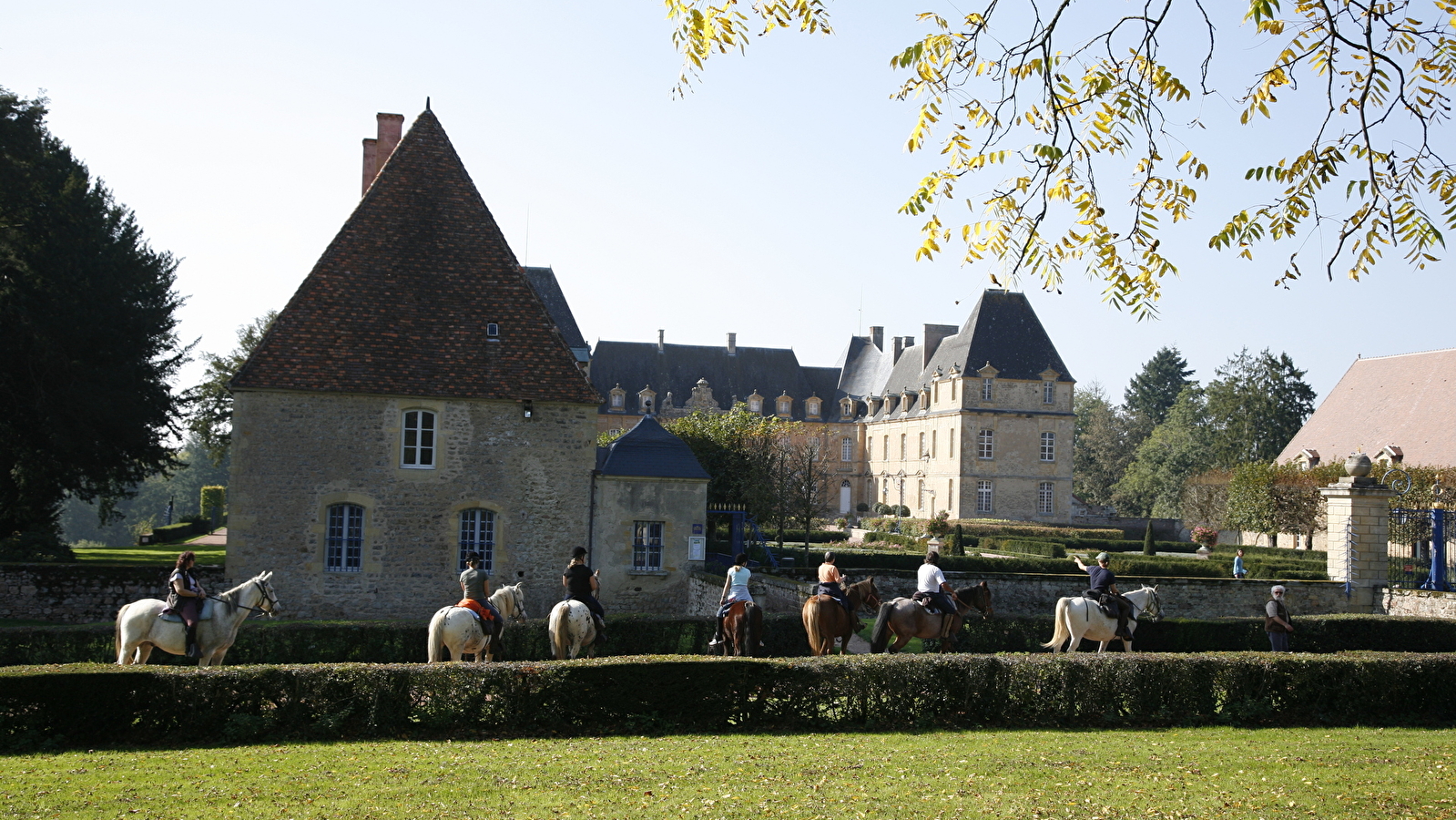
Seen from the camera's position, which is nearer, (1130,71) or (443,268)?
(1130,71)

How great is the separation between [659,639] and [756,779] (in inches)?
266

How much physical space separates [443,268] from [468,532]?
506cm

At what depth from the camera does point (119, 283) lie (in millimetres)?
29109

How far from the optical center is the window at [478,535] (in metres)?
20.8

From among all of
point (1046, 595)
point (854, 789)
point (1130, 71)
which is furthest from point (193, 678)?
point (1046, 595)

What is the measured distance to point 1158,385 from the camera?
318 feet

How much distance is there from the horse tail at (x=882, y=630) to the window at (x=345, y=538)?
10.8 m

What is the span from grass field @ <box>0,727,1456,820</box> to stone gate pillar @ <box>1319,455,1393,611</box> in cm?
1195

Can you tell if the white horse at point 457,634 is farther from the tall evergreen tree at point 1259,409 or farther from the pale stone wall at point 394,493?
the tall evergreen tree at point 1259,409

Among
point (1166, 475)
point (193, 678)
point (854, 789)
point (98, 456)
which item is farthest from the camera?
point (1166, 475)

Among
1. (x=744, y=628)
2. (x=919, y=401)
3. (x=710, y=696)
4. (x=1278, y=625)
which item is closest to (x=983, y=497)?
(x=919, y=401)

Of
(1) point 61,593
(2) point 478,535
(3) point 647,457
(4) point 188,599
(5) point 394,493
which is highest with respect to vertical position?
(3) point 647,457

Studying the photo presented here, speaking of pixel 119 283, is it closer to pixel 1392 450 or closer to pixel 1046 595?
pixel 1046 595

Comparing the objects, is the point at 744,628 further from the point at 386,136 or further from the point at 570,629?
the point at 386,136
